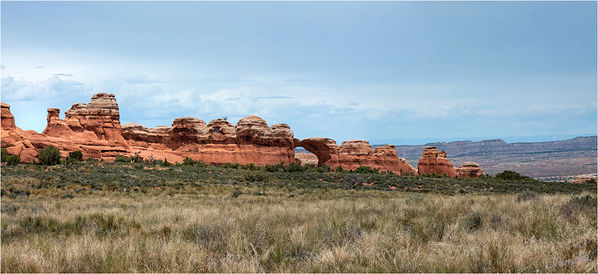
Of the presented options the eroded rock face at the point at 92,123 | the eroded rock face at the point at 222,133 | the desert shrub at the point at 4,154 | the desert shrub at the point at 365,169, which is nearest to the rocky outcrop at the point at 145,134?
the eroded rock face at the point at 92,123

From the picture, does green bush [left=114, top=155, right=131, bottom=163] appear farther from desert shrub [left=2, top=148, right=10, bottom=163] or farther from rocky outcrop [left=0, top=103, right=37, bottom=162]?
desert shrub [left=2, top=148, right=10, bottom=163]

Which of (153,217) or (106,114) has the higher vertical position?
(106,114)

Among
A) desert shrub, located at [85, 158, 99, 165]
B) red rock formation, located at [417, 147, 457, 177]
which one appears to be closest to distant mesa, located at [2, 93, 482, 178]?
red rock formation, located at [417, 147, 457, 177]

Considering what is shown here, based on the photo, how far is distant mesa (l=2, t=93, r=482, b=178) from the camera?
4962cm

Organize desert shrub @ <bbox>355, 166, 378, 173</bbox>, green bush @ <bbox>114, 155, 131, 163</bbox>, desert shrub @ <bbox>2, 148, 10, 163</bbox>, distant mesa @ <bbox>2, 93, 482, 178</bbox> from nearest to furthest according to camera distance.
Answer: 1. desert shrub @ <bbox>2, 148, 10, 163</bbox>
2. green bush @ <bbox>114, 155, 131, 163</bbox>
3. distant mesa @ <bbox>2, 93, 482, 178</bbox>
4. desert shrub @ <bbox>355, 166, 378, 173</bbox>

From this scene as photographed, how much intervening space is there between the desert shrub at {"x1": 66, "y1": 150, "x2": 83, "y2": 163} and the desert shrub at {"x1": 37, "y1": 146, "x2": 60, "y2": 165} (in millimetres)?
1859

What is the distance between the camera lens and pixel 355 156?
5988 centimetres

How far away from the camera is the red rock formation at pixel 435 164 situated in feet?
198

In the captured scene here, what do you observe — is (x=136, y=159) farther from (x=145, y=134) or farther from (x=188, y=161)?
(x=145, y=134)

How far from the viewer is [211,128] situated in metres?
57.7

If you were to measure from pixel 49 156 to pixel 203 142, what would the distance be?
2239 centimetres

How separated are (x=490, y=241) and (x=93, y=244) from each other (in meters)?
5.33

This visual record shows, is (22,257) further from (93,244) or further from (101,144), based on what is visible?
(101,144)

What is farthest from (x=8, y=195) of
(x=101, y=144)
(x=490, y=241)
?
(x=101, y=144)
